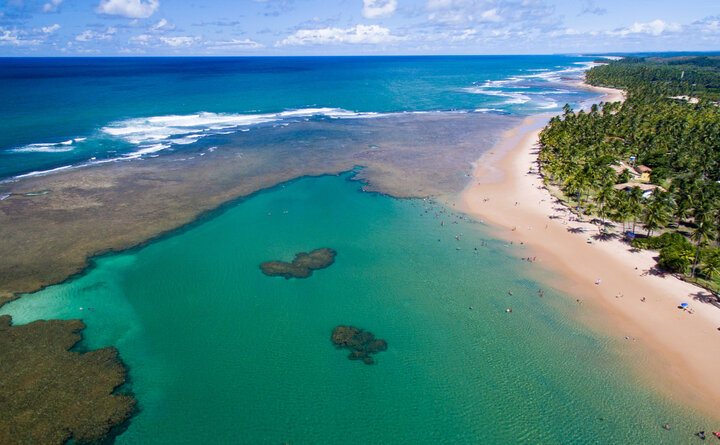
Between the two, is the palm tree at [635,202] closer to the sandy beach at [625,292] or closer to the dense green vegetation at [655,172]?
the dense green vegetation at [655,172]

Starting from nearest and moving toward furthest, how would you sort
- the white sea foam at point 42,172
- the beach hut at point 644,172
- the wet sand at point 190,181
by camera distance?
the wet sand at point 190,181 < the beach hut at point 644,172 < the white sea foam at point 42,172

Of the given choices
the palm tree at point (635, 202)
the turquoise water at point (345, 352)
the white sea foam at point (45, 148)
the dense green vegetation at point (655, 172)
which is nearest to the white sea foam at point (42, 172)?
the white sea foam at point (45, 148)

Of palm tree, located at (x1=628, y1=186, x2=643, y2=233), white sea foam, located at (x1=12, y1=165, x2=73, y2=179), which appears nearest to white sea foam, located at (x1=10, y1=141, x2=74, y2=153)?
white sea foam, located at (x1=12, y1=165, x2=73, y2=179)

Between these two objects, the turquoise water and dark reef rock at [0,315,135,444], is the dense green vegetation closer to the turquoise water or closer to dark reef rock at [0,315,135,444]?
the turquoise water

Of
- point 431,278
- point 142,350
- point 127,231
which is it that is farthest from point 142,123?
point 431,278

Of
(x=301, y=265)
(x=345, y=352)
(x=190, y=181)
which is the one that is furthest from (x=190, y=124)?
(x=345, y=352)

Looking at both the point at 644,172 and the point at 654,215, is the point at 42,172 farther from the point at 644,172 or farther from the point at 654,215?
the point at 644,172
